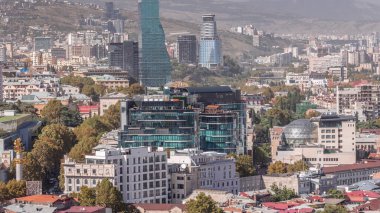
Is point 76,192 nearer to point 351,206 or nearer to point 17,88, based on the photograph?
point 351,206

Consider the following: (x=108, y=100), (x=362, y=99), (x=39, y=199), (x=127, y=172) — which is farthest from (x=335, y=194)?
(x=362, y=99)

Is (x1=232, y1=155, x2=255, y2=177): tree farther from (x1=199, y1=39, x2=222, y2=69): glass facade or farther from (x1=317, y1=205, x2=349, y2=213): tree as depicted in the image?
(x1=199, y1=39, x2=222, y2=69): glass facade

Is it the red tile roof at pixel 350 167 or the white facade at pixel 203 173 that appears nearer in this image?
the white facade at pixel 203 173

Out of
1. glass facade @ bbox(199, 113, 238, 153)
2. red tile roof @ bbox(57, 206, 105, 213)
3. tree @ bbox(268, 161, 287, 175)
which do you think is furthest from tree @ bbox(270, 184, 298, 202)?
red tile roof @ bbox(57, 206, 105, 213)

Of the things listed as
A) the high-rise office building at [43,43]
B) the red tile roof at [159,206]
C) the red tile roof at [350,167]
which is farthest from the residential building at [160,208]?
the high-rise office building at [43,43]

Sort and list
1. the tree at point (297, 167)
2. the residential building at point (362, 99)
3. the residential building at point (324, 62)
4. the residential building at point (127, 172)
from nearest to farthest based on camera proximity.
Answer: the residential building at point (127, 172), the tree at point (297, 167), the residential building at point (362, 99), the residential building at point (324, 62)

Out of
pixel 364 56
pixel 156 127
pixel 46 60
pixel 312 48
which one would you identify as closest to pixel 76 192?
pixel 156 127

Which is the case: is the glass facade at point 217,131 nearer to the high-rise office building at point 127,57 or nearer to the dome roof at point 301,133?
the dome roof at point 301,133
